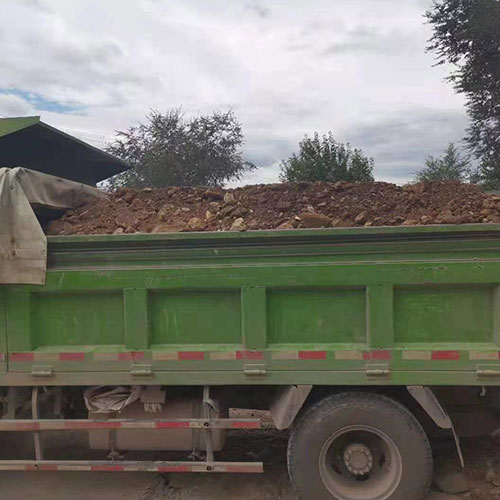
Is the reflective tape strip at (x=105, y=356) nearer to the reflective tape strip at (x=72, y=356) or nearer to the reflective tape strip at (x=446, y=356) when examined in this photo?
the reflective tape strip at (x=72, y=356)

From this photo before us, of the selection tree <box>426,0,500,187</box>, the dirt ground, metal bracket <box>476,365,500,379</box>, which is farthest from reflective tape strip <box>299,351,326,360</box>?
tree <box>426,0,500,187</box>

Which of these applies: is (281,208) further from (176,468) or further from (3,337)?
(3,337)

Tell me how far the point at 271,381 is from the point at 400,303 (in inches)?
40.5

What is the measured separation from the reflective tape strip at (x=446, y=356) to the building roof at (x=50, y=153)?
4511mm

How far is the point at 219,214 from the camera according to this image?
4160 mm

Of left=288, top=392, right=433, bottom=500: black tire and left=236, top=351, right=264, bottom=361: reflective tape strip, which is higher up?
left=236, top=351, right=264, bottom=361: reflective tape strip

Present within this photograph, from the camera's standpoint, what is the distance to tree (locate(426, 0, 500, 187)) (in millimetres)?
16631

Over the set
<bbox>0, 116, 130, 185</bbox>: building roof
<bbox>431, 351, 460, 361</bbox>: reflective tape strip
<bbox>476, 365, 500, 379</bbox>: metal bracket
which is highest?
<bbox>0, 116, 130, 185</bbox>: building roof

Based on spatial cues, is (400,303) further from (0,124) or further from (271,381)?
(0,124)

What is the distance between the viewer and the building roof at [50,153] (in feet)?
18.2

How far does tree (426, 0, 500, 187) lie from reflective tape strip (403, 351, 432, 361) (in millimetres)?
15275

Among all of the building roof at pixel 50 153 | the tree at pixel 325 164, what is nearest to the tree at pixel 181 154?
the tree at pixel 325 164

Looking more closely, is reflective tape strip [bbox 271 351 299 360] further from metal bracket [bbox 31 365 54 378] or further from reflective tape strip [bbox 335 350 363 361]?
metal bracket [bbox 31 365 54 378]

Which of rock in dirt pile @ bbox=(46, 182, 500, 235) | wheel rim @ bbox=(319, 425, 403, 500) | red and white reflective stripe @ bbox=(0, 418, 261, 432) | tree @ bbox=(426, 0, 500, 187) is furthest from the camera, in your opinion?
tree @ bbox=(426, 0, 500, 187)
